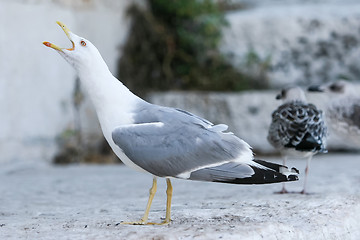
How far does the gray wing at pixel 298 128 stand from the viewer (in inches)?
137

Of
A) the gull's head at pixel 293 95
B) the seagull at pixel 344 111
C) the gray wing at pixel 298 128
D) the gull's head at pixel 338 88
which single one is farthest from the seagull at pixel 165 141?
the gull's head at pixel 338 88

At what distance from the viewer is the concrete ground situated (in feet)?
7.77

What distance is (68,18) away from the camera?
5.90 m

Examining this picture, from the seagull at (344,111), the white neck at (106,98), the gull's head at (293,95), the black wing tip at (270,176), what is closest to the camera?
the black wing tip at (270,176)

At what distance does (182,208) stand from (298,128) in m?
0.92

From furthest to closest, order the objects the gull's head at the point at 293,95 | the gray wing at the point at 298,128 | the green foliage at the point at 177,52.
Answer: the green foliage at the point at 177,52 → the gull's head at the point at 293,95 → the gray wing at the point at 298,128

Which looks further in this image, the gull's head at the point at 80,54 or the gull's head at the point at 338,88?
the gull's head at the point at 338,88

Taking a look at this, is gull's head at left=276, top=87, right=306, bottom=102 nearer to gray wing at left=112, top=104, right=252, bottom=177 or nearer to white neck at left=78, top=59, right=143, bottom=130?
gray wing at left=112, top=104, right=252, bottom=177

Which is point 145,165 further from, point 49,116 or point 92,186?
point 49,116

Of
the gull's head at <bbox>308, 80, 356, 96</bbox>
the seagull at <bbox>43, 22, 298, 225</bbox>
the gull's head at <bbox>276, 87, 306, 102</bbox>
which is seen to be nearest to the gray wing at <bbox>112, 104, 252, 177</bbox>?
the seagull at <bbox>43, 22, 298, 225</bbox>

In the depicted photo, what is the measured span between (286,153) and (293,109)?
26cm

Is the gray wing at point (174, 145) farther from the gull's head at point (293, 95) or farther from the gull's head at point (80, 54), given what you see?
the gull's head at point (293, 95)

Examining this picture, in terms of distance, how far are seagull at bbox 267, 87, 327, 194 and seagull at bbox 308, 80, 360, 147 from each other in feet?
1.64

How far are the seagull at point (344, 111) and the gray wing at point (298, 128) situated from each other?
499mm
